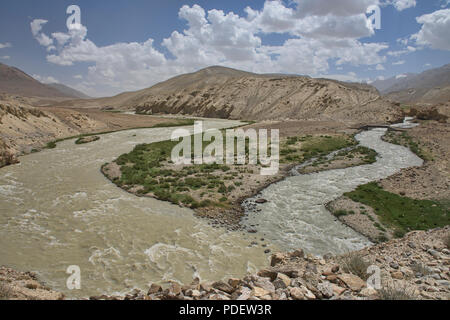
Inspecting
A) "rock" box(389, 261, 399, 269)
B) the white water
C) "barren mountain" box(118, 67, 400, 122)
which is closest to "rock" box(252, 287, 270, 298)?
"rock" box(389, 261, 399, 269)

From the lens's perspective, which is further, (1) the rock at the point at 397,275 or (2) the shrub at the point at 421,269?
(2) the shrub at the point at 421,269

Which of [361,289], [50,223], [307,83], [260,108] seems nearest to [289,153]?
[50,223]

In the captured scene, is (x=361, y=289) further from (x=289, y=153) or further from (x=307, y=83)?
(x=307, y=83)

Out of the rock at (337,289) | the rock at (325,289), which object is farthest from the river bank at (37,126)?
the rock at (337,289)

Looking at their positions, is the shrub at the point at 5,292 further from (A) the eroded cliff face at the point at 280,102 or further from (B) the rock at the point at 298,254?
(A) the eroded cliff face at the point at 280,102

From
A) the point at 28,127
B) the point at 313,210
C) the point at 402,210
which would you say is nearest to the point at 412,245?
the point at 313,210

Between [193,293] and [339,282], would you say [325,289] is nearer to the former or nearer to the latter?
[339,282]
